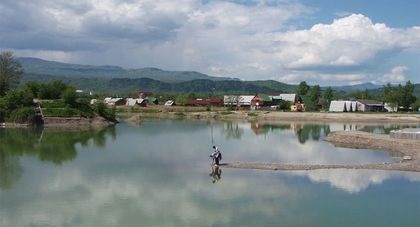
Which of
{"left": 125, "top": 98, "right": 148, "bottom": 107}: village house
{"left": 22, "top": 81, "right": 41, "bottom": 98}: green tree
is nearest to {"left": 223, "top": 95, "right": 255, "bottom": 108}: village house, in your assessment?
{"left": 125, "top": 98, "right": 148, "bottom": 107}: village house

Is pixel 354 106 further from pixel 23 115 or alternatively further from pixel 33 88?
pixel 23 115

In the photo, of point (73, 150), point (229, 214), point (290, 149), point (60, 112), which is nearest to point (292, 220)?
point (229, 214)

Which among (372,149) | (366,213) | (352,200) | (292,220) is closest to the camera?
(292,220)

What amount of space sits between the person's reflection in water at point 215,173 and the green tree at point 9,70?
75.5 metres

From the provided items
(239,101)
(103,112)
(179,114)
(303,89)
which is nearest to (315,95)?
(303,89)

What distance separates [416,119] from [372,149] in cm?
5204

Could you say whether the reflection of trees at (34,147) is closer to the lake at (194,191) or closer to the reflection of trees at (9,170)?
the reflection of trees at (9,170)

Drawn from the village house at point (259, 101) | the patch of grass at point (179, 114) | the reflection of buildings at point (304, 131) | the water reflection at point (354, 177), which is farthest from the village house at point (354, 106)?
the water reflection at point (354, 177)

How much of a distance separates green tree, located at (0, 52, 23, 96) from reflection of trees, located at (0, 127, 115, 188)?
3428 centimetres

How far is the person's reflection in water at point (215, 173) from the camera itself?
1172 inches

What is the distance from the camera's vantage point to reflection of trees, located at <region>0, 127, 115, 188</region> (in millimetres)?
33916

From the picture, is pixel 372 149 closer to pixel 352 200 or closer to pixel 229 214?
pixel 352 200

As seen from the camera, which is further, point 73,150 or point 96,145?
point 96,145

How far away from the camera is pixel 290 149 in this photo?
1861 inches
